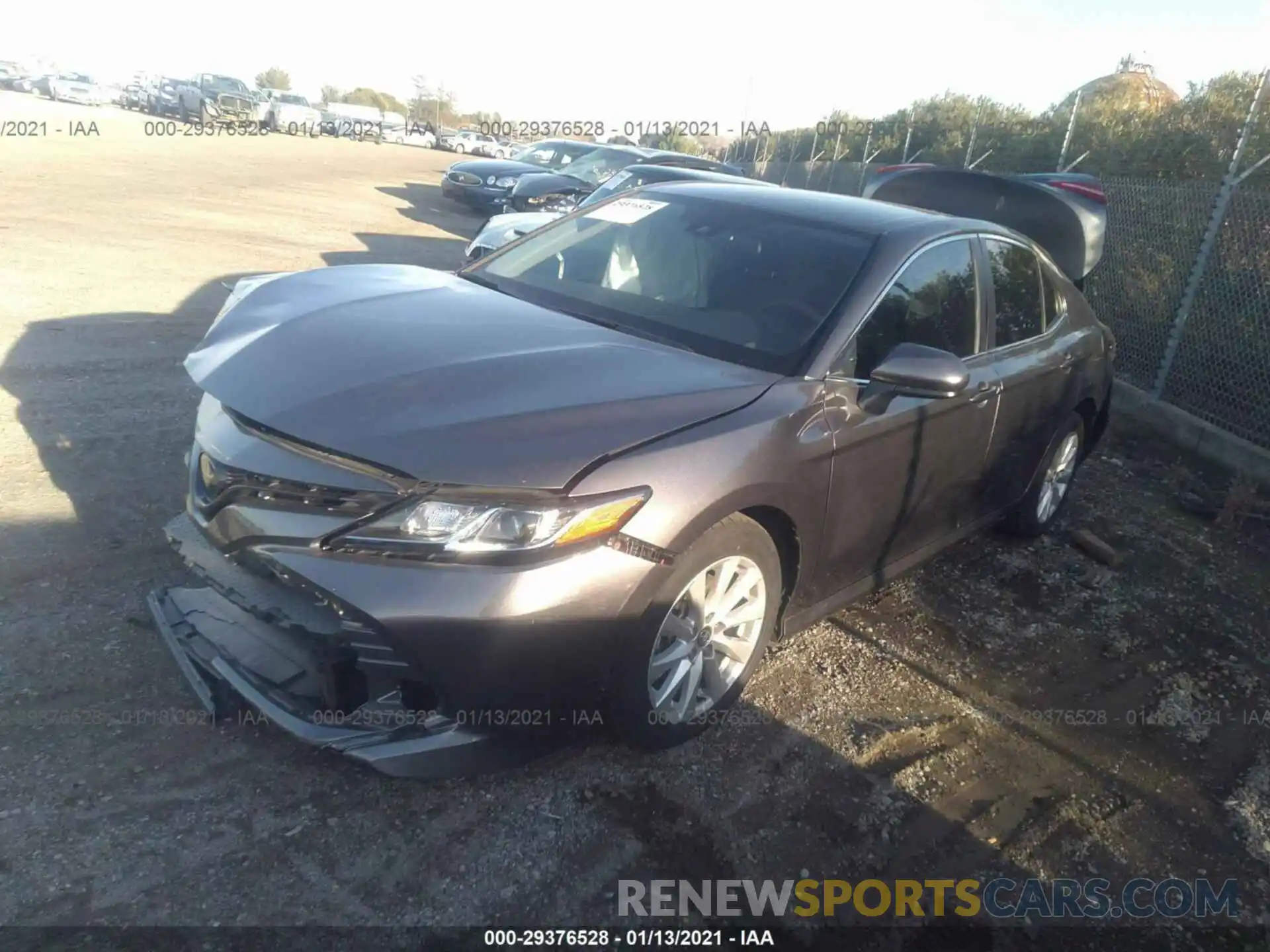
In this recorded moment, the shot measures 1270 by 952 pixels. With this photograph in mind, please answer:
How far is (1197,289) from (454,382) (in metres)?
7.33

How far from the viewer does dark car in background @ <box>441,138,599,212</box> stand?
1492 cm

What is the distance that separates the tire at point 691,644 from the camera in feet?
8.98

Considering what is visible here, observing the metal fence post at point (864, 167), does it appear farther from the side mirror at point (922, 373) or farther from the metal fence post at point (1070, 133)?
the side mirror at point (922, 373)

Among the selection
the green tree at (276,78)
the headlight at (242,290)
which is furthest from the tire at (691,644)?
the green tree at (276,78)

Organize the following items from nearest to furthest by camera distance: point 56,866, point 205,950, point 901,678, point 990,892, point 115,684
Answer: point 205,950, point 56,866, point 990,892, point 115,684, point 901,678

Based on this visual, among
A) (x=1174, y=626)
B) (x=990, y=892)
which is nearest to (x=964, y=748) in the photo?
(x=990, y=892)

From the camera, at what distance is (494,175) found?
15.3 meters

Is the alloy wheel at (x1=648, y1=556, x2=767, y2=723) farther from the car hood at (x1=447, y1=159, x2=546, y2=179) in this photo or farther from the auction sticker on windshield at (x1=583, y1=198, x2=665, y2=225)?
the car hood at (x1=447, y1=159, x2=546, y2=179)

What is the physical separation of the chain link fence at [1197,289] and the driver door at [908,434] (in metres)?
4.43

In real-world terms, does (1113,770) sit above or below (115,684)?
below

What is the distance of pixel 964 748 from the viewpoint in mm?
3443

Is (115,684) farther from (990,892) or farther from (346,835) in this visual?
(990,892)

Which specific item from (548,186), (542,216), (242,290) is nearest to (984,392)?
(242,290)

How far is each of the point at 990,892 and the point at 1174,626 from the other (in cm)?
251
